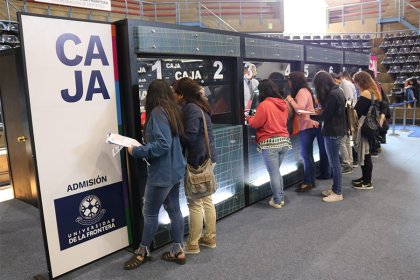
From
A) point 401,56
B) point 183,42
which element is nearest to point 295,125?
point 183,42

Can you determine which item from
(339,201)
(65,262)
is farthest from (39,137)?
(339,201)

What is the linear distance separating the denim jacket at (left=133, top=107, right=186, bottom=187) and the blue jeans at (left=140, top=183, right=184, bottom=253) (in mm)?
76

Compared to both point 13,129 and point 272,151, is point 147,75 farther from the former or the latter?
point 13,129

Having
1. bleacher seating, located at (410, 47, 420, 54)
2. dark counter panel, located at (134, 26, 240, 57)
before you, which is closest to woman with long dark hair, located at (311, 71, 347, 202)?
dark counter panel, located at (134, 26, 240, 57)

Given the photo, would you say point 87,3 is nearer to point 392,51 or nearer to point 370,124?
point 370,124

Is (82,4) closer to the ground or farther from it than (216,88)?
farther from it

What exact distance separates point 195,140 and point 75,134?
0.86 m

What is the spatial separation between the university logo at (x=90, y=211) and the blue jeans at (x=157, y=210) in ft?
1.28

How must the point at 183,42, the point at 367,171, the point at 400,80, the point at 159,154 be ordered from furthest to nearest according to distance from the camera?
the point at 400,80 → the point at 367,171 → the point at 183,42 → the point at 159,154

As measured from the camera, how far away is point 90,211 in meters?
2.83

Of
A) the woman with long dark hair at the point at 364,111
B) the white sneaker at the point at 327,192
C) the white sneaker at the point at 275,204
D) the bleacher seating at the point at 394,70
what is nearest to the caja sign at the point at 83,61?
the white sneaker at the point at 275,204

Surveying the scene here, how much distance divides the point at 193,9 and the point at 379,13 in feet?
20.9

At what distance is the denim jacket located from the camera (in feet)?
8.25

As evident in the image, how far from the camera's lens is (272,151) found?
12.4 ft
